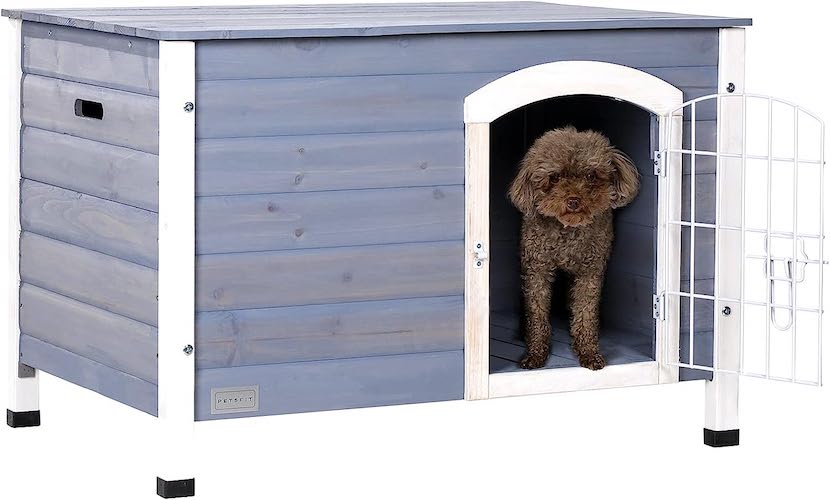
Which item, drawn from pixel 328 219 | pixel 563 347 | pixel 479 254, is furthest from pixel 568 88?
pixel 563 347

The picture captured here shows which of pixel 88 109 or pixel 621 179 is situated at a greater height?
pixel 88 109

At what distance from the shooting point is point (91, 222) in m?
6.32

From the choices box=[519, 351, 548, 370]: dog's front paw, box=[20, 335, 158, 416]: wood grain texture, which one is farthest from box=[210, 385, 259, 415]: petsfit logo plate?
box=[519, 351, 548, 370]: dog's front paw

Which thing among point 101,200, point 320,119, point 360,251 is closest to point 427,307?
point 360,251

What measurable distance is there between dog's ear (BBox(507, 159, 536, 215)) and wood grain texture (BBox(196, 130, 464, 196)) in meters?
0.45

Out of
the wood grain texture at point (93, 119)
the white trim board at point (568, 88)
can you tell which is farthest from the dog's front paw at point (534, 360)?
the wood grain texture at point (93, 119)

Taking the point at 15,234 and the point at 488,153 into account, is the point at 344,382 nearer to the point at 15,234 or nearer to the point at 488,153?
the point at 488,153

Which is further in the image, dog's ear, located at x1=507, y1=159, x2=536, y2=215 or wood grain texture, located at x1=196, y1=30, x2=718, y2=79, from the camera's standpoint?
dog's ear, located at x1=507, y1=159, x2=536, y2=215

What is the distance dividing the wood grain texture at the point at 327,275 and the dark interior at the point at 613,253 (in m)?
0.49

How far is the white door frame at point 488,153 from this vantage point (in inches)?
243

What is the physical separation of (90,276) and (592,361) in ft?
5.39

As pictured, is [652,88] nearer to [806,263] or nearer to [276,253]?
[806,263]

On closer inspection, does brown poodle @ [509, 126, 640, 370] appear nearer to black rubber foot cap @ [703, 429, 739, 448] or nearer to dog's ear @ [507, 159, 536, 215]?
dog's ear @ [507, 159, 536, 215]

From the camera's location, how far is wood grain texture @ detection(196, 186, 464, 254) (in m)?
5.87
